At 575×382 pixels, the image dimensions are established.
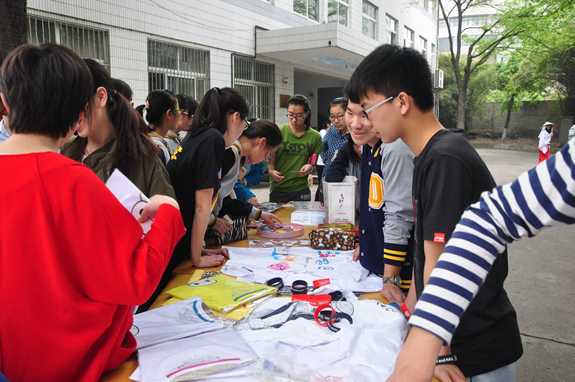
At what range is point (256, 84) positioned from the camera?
A: 10633 millimetres

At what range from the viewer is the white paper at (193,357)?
110 cm

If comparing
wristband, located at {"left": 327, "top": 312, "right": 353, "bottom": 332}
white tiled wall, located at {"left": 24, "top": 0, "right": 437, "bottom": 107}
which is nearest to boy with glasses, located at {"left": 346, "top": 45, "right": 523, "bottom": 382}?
wristband, located at {"left": 327, "top": 312, "right": 353, "bottom": 332}

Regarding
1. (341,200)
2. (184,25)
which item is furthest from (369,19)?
(341,200)

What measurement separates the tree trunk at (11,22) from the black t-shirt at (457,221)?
11.9 ft

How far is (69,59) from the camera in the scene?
0.96 m

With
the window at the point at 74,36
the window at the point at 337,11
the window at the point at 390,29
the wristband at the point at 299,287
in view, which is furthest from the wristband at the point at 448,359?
the window at the point at 390,29

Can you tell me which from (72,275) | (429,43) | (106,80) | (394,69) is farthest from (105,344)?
(429,43)

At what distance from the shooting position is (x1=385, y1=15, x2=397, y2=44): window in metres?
16.8

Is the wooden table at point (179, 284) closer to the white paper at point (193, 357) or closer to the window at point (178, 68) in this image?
the white paper at point (193, 357)

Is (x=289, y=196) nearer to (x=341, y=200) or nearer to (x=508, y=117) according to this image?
(x=341, y=200)

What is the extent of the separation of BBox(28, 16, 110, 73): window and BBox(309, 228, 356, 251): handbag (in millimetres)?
5082

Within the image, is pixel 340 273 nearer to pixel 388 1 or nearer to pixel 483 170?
pixel 483 170

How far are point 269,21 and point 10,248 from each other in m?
10.9

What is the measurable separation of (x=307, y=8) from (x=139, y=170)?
40.0 ft
